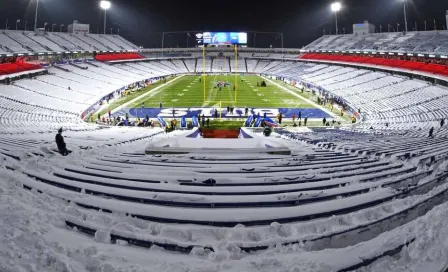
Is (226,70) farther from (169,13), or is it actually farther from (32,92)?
(32,92)

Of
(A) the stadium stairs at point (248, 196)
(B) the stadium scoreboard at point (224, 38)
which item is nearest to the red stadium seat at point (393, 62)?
(B) the stadium scoreboard at point (224, 38)

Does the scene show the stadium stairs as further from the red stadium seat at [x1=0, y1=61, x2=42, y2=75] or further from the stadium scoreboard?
the stadium scoreboard

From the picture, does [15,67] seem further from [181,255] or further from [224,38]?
[224,38]

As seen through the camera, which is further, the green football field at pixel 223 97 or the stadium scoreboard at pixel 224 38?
the stadium scoreboard at pixel 224 38

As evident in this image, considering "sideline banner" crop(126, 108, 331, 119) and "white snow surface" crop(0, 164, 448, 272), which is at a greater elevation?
"sideline banner" crop(126, 108, 331, 119)

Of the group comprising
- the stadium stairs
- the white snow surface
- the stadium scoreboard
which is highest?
the stadium scoreboard

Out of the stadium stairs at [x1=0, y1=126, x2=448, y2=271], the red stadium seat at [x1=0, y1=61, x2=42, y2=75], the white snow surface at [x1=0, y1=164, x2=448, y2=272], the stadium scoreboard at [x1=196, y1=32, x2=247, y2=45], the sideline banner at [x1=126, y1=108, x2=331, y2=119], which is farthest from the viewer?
the stadium scoreboard at [x1=196, y1=32, x2=247, y2=45]

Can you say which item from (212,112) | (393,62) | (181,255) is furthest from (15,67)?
(393,62)

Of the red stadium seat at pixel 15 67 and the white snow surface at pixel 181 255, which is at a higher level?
the red stadium seat at pixel 15 67

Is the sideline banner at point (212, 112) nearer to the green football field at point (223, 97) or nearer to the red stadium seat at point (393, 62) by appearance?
the green football field at point (223, 97)

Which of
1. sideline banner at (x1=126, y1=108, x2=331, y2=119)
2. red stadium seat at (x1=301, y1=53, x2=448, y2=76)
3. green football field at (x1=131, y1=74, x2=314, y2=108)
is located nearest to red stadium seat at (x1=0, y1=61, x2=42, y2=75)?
green football field at (x1=131, y1=74, x2=314, y2=108)

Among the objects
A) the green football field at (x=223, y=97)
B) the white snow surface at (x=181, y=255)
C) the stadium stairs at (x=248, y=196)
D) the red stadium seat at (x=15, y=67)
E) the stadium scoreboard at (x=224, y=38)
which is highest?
the stadium scoreboard at (x=224, y=38)

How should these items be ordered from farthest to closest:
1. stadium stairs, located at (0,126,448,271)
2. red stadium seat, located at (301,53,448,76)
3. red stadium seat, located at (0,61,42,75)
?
red stadium seat, located at (301,53,448,76)
red stadium seat, located at (0,61,42,75)
stadium stairs, located at (0,126,448,271)

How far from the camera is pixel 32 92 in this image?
28547 mm
